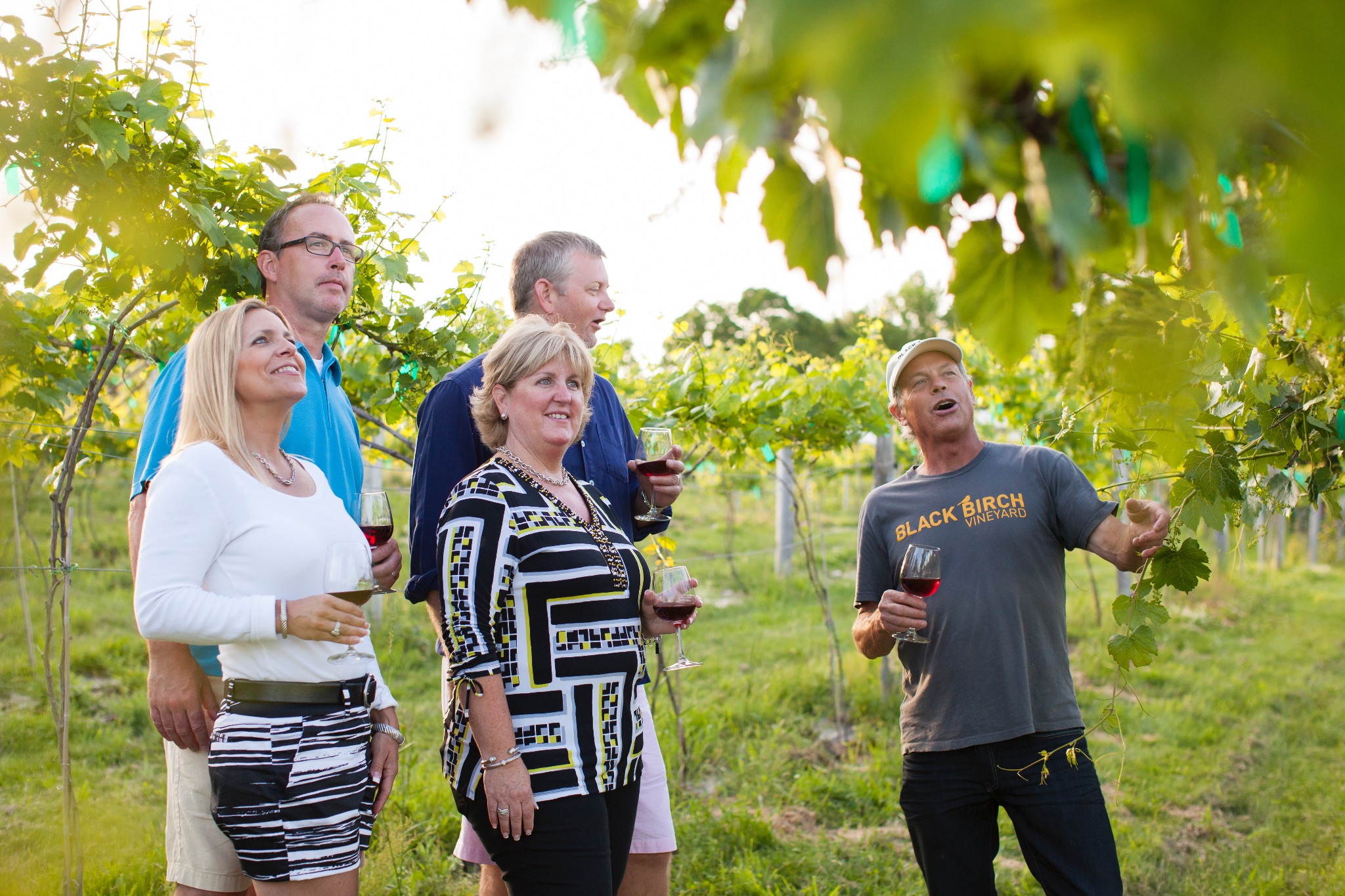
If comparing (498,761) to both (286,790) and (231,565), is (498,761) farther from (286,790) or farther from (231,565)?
(231,565)

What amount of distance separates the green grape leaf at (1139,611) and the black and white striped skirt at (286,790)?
1620 mm

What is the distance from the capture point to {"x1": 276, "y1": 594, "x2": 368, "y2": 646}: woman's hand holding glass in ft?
5.33

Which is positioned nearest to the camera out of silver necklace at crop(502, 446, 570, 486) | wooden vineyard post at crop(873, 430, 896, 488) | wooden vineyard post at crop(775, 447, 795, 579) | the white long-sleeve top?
the white long-sleeve top

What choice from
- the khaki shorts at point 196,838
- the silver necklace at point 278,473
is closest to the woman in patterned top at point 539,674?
the silver necklace at point 278,473

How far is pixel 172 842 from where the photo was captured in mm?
1812

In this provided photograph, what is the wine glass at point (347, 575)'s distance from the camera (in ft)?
5.54

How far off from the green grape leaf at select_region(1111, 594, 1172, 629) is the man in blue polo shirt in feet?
5.23

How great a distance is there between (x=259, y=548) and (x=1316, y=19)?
1769mm

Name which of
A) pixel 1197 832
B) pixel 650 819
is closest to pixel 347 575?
pixel 650 819

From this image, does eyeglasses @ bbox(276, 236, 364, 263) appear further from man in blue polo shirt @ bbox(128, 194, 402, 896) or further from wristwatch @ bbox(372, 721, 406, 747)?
wristwatch @ bbox(372, 721, 406, 747)

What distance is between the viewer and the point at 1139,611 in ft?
6.18

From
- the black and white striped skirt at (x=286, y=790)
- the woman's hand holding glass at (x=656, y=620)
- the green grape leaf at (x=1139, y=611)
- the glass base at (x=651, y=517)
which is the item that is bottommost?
the black and white striped skirt at (x=286, y=790)

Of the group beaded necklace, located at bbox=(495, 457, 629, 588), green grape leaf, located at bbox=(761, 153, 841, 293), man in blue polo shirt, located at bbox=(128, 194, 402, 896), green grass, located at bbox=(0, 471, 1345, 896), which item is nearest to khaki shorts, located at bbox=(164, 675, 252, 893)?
man in blue polo shirt, located at bbox=(128, 194, 402, 896)

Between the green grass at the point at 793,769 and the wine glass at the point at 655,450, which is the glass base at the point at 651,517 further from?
the green grass at the point at 793,769
